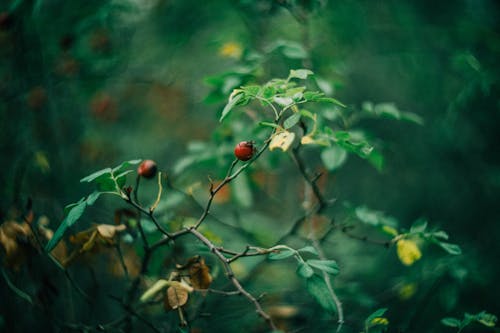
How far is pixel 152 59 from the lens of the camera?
7.63 ft

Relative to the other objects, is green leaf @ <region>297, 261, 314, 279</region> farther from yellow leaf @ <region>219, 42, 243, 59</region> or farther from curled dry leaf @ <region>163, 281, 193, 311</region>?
yellow leaf @ <region>219, 42, 243, 59</region>

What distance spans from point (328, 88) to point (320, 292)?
0.69m

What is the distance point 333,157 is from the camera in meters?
1.22

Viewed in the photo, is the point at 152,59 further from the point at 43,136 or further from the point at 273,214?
the point at 273,214

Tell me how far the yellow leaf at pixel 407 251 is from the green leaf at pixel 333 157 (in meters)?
0.31

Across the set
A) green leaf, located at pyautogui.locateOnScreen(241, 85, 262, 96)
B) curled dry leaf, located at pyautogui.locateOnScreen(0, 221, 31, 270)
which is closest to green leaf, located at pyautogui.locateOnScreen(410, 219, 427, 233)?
green leaf, located at pyautogui.locateOnScreen(241, 85, 262, 96)

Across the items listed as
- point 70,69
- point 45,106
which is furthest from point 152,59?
point 45,106

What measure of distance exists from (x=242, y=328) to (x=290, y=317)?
0.23 m

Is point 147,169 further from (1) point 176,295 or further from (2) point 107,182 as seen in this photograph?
(1) point 176,295

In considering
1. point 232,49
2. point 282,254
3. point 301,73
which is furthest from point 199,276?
point 232,49

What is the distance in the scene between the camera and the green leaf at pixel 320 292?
823 mm

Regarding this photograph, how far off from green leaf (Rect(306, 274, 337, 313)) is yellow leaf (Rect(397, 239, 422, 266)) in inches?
14.1

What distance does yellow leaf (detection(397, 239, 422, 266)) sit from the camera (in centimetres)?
106

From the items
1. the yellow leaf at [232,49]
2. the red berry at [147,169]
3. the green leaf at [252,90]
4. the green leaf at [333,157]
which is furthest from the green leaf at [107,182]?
the yellow leaf at [232,49]
